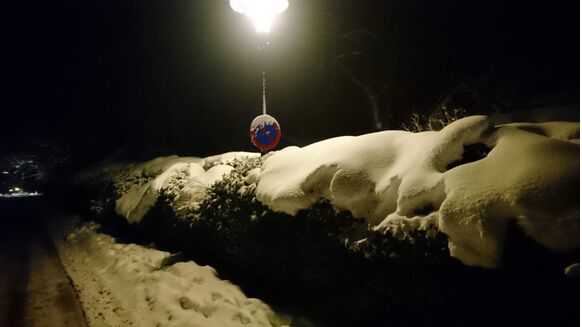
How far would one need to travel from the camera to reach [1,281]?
5.80m

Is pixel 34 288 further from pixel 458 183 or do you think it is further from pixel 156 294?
pixel 458 183

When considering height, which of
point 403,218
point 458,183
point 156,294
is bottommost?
point 156,294

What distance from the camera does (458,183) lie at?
2789mm

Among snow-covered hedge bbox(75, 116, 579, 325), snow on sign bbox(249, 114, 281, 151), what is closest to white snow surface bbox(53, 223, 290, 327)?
snow-covered hedge bbox(75, 116, 579, 325)

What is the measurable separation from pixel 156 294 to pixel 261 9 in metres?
4.83

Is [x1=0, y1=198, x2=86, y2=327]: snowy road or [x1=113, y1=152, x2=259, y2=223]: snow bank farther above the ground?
[x1=113, y1=152, x2=259, y2=223]: snow bank

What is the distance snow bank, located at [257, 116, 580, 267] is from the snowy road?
3.17 m

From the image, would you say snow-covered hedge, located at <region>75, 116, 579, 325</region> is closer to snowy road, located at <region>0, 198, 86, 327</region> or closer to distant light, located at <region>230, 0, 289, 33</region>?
snowy road, located at <region>0, 198, 86, 327</region>

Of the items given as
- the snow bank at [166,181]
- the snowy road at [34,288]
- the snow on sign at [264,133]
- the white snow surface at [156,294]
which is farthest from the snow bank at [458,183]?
the snowy road at [34,288]

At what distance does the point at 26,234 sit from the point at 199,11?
1067 cm

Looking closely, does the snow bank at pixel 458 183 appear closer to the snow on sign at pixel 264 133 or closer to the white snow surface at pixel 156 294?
the white snow surface at pixel 156 294

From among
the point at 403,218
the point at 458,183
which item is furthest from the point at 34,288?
the point at 458,183

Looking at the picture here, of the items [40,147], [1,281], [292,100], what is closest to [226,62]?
[292,100]

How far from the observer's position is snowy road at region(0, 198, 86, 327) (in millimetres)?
4349
